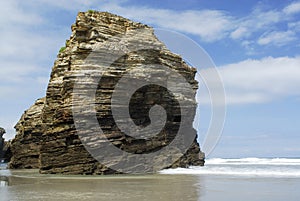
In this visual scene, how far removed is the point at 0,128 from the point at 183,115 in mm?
42353

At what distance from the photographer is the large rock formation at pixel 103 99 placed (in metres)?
24.9

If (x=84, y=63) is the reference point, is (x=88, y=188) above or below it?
below

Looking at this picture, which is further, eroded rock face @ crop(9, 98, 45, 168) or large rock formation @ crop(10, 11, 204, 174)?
eroded rock face @ crop(9, 98, 45, 168)

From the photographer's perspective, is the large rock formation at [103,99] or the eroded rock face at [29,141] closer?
the large rock formation at [103,99]

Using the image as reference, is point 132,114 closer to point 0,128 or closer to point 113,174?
point 113,174

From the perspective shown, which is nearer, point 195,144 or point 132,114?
point 132,114

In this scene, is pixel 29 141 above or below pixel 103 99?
below

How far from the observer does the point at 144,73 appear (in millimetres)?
26641

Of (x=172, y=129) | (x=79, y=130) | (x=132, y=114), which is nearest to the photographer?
(x=79, y=130)

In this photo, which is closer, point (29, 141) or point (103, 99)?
point (103, 99)

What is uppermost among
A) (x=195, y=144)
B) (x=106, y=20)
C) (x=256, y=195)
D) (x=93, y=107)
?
(x=106, y=20)

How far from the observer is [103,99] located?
25.3m

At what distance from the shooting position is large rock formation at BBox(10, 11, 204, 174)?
2488 centimetres

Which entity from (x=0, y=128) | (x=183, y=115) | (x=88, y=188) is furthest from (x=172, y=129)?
(x=0, y=128)
